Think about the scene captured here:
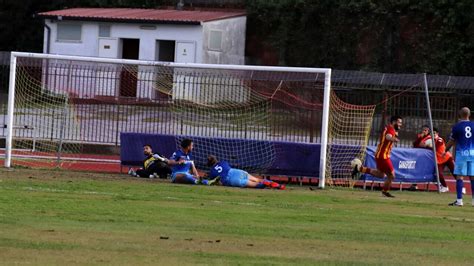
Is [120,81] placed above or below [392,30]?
below

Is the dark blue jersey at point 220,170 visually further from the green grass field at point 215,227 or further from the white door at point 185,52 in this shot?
the white door at point 185,52

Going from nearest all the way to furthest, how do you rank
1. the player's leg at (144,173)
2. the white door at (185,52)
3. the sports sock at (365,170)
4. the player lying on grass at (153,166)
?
the sports sock at (365,170) → the player lying on grass at (153,166) → the player's leg at (144,173) → the white door at (185,52)

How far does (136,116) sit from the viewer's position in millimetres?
32344

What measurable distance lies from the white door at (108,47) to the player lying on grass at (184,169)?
26625 millimetres

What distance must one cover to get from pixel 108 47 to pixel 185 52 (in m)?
3.73

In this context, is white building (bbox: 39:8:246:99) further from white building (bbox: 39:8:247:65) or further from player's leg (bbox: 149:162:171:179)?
player's leg (bbox: 149:162:171:179)

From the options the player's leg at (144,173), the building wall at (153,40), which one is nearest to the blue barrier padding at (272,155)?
the player's leg at (144,173)

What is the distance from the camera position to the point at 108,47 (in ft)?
164

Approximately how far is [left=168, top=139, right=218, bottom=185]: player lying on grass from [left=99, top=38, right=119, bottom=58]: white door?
2662 cm

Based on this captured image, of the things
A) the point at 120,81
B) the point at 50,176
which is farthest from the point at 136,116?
the point at 50,176

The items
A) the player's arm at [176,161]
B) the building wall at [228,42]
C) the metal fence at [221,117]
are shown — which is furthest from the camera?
the building wall at [228,42]

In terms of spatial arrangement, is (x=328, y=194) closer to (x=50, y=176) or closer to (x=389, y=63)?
(x=50, y=176)

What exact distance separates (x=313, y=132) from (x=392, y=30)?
69.9 ft

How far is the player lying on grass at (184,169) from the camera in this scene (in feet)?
76.7
